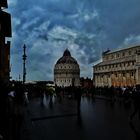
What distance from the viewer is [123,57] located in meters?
166

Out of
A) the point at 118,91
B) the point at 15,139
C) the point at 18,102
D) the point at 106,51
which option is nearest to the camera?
the point at 15,139

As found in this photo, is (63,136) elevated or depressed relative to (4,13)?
depressed

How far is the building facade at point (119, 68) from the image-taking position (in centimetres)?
14225

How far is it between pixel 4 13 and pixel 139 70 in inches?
4005

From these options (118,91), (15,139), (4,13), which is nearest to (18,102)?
(15,139)

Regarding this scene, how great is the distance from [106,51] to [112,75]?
31.7 meters

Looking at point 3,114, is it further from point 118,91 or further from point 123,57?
point 123,57

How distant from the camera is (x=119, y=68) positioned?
160 metres

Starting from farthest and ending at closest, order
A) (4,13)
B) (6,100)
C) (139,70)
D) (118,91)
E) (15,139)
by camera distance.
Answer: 1. (139,70)
2. (118,91)
3. (4,13)
4. (6,100)
5. (15,139)

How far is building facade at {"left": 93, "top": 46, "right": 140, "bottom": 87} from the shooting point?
142 m

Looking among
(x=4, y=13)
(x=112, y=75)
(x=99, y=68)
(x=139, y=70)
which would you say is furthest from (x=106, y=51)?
(x=4, y=13)

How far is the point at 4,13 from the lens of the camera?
3825cm

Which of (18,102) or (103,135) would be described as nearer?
(103,135)

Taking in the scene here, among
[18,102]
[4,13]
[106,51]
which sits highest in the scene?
[106,51]
